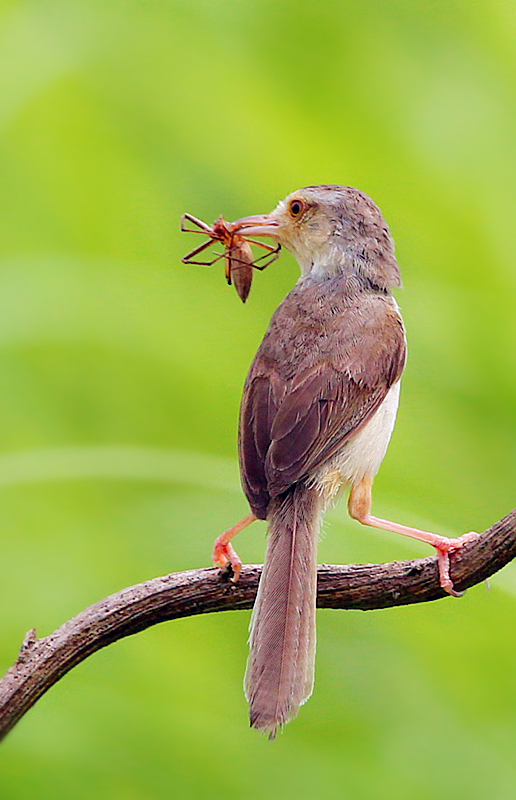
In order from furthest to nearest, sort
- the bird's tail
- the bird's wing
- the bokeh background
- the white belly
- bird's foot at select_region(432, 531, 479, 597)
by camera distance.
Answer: the bokeh background → the white belly → the bird's wing → bird's foot at select_region(432, 531, 479, 597) → the bird's tail

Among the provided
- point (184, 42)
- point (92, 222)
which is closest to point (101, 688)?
point (92, 222)

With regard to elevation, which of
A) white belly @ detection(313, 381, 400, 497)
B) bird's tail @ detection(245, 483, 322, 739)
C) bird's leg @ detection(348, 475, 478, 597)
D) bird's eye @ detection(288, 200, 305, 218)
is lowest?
bird's tail @ detection(245, 483, 322, 739)

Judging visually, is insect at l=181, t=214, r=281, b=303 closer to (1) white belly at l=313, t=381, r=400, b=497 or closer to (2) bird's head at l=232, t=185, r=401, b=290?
(2) bird's head at l=232, t=185, r=401, b=290

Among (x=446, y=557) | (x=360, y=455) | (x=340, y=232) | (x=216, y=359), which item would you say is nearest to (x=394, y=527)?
(x=360, y=455)

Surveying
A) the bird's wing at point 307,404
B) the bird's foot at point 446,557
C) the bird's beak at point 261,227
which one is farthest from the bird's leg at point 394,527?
the bird's beak at point 261,227

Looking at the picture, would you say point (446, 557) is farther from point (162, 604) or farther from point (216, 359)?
point (216, 359)

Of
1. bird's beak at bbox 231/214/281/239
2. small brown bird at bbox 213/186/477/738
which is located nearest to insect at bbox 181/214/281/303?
bird's beak at bbox 231/214/281/239

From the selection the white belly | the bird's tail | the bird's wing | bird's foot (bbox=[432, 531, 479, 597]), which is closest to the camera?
the bird's tail
